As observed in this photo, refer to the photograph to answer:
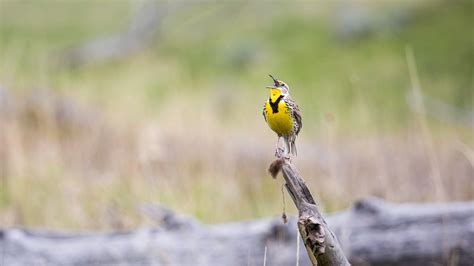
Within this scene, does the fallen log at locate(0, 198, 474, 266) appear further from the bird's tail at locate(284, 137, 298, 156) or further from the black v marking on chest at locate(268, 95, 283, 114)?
the black v marking on chest at locate(268, 95, 283, 114)

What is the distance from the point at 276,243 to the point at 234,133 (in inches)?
157

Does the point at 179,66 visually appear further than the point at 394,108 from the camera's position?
Yes

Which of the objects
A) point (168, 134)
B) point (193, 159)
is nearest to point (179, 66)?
Answer: point (168, 134)

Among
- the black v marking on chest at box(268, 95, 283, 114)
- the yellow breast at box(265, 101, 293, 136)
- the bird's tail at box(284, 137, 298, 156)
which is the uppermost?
the black v marking on chest at box(268, 95, 283, 114)

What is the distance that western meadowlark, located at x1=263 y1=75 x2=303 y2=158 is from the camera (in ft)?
4.62

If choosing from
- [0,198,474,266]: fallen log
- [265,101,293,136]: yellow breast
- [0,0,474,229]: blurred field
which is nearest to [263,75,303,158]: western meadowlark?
[265,101,293,136]: yellow breast

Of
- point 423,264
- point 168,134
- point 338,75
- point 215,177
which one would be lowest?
point 423,264

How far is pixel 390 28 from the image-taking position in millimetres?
14398

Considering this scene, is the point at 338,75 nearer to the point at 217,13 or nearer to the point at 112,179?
the point at 217,13

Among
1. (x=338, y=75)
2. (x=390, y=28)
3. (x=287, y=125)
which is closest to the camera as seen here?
(x=287, y=125)

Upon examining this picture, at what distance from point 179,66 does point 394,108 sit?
21.7ft

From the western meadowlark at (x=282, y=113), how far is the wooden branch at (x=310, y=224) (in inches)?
2.7

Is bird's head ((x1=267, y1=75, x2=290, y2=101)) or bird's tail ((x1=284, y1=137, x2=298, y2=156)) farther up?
bird's head ((x1=267, y1=75, x2=290, y2=101))

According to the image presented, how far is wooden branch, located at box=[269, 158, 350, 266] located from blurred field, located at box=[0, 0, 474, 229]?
2.15ft
